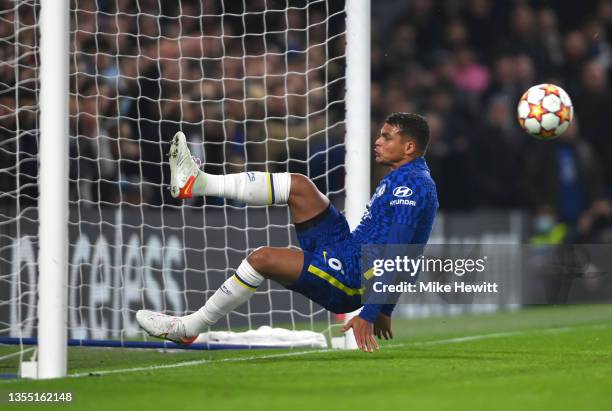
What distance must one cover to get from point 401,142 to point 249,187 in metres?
0.90

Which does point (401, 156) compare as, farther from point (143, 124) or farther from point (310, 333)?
point (143, 124)

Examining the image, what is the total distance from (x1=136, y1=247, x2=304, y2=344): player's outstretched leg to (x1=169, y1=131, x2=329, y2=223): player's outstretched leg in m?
0.32

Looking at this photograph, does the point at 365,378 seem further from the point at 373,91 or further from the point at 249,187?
the point at 373,91

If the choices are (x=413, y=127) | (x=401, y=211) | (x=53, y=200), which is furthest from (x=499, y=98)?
(x=53, y=200)

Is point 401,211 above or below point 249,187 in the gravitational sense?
below

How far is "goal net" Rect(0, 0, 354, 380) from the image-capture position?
8.52 m

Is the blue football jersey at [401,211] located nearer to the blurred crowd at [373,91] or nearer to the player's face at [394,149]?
the player's face at [394,149]

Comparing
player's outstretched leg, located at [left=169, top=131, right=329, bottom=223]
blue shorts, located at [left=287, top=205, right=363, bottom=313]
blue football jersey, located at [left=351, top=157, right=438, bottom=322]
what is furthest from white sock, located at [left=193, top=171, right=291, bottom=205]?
blue football jersey, located at [left=351, top=157, right=438, bottom=322]

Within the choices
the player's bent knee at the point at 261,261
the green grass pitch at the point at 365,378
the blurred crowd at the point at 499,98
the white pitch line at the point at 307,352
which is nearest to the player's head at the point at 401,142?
the player's bent knee at the point at 261,261

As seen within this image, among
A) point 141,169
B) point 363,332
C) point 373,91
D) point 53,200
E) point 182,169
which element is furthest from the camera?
point 373,91

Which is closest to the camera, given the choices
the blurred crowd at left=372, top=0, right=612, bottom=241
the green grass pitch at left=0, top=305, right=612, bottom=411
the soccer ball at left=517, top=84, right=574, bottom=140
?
the green grass pitch at left=0, top=305, right=612, bottom=411

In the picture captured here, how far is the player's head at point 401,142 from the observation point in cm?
695

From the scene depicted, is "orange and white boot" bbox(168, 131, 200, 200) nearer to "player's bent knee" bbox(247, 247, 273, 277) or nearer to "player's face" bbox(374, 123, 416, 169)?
"player's bent knee" bbox(247, 247, 273, 277)

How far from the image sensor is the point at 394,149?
22.8 ft
